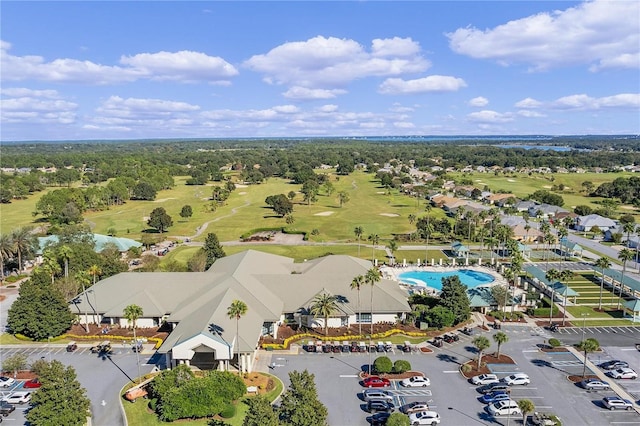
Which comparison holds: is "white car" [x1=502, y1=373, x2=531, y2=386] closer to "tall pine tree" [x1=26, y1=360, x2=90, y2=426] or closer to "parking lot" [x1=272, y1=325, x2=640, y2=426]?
"parking lot" [x1=272, y1=325, x2=640, y2=426]

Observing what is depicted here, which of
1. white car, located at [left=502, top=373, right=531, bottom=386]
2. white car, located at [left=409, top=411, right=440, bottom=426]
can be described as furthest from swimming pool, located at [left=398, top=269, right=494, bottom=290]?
white car, located at [left=409, top=411, right=440, bottom=426]

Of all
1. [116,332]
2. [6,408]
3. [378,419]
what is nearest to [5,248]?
[116,332]

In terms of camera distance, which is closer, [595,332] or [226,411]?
[226,411]

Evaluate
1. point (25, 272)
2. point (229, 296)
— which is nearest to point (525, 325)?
point (229, 296)

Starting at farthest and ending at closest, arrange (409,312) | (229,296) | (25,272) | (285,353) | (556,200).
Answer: (556,200)
(25,272)
(409,312)
(229,296)
(285,353)

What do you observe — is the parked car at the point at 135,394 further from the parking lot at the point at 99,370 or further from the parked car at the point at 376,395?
the parked car at the point at 376,395

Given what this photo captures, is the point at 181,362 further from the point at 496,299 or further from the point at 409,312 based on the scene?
the point at 496,299
